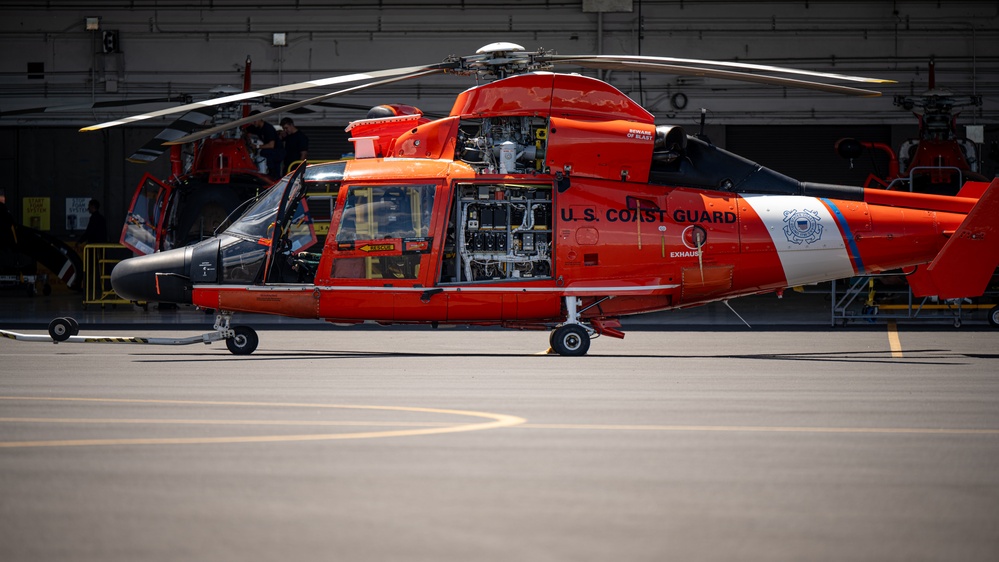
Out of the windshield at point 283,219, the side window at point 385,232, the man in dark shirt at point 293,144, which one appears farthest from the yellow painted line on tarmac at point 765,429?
the man in dark shirt at point 293,144

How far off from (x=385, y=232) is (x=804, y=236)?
15.3 feet

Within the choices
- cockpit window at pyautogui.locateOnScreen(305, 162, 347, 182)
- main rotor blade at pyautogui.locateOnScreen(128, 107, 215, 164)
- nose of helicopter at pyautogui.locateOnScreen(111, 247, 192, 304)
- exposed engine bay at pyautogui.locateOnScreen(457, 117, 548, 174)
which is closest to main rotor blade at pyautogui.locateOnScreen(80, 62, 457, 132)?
exposed engine bay at pyautogui.locateOnScreen(457, 117, 548, 174)

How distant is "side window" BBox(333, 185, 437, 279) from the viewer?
1322 centimetres

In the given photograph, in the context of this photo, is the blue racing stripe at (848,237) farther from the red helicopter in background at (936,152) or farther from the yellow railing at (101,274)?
the yellow railing at (101,274)

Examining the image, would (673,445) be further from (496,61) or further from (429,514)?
(496,61)

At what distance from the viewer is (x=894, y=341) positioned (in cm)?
1501

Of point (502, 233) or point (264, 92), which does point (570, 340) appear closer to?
point (502, 233)

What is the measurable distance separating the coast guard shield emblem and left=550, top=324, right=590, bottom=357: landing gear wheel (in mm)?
2613

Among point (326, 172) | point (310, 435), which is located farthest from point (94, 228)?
point (310, 435)

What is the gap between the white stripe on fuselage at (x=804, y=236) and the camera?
43.9 feet

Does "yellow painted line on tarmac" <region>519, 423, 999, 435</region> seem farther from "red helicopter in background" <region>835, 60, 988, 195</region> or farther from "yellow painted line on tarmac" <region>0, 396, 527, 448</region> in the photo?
"red helicopter in background" <region>835, 60, 988, 195</region>

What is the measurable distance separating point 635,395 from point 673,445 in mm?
2294

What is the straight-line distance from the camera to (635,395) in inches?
348

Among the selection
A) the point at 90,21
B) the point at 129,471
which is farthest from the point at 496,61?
the point at 90,21
